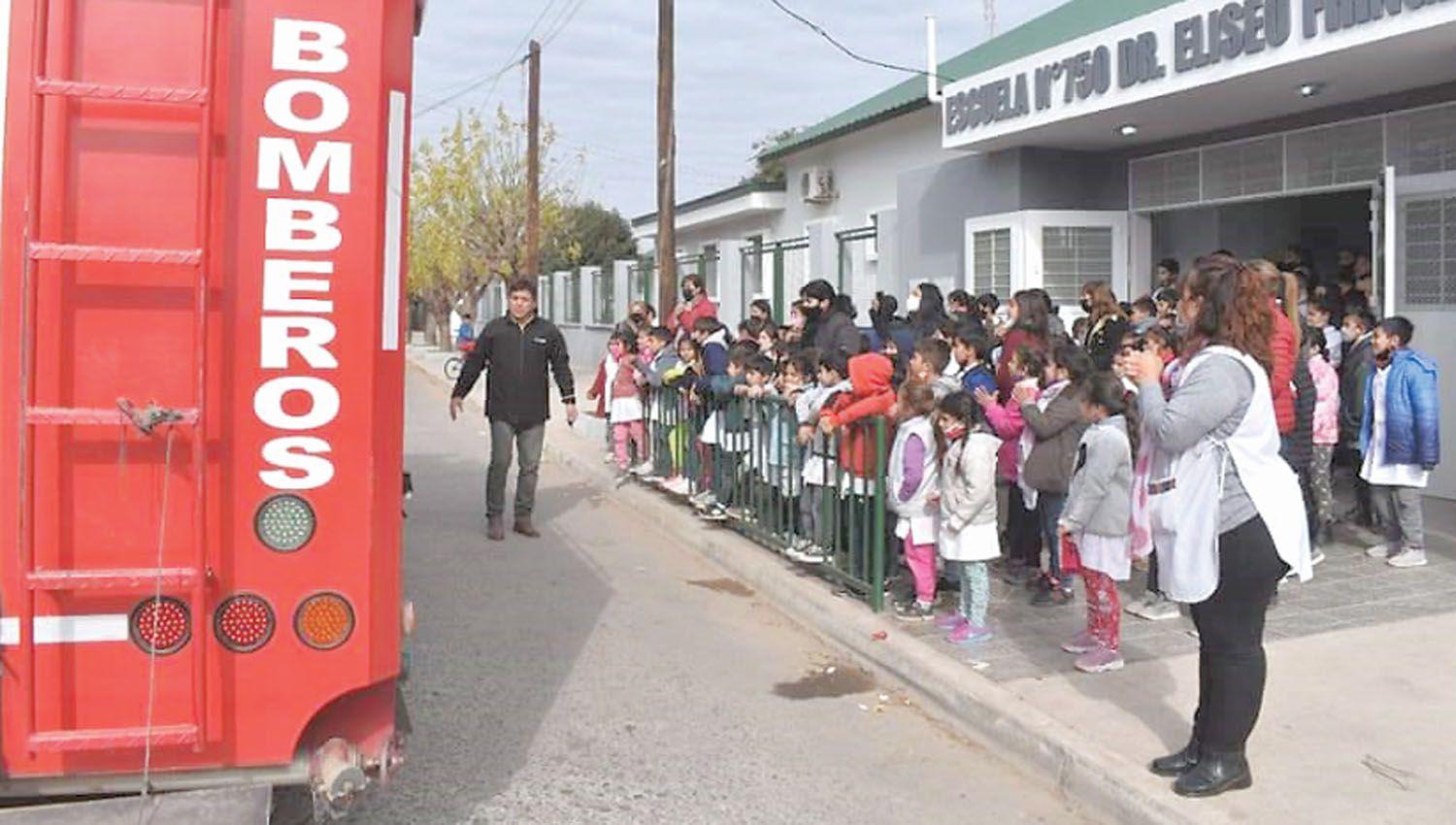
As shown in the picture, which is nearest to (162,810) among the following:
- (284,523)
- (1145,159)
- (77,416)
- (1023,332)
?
(284,523)

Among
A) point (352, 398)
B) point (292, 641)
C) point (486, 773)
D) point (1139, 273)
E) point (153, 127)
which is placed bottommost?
point (486, 773)

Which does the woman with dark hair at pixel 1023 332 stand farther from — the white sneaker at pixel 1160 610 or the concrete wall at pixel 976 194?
the concrete wall at pixel 976 194

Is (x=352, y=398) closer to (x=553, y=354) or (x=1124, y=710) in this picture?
(x=1124, y=710)

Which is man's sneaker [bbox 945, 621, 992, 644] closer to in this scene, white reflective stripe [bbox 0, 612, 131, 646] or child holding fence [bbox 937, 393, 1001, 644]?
child holding fence [bbox 937, 393, 1001, 644]

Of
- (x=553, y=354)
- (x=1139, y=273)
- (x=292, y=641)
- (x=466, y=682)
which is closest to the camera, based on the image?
(x=292, y=641)

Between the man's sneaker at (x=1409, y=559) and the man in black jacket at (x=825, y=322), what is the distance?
3.68 m

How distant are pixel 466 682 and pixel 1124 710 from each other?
309 centimetres

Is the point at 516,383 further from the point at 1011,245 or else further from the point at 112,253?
the point at 112,253

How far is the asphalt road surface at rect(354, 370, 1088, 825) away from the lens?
4734mm

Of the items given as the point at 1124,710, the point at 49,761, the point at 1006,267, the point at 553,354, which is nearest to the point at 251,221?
the point at 49,761

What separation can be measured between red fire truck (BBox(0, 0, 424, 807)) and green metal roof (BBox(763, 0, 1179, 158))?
12.6 m

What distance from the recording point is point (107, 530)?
3.10 meters

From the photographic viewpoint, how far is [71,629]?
310 centimetres

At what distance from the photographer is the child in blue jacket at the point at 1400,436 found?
773 cm
